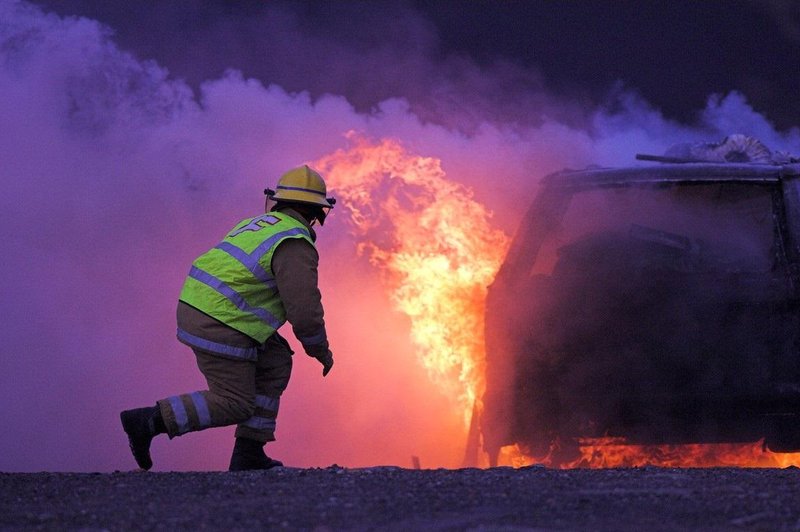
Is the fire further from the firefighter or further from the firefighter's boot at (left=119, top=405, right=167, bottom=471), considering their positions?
the firefighter's boot at (left=119, top=405, right=167, bottom=471)

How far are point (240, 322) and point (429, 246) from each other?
5.58 feet

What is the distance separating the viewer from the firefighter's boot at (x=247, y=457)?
4.80m

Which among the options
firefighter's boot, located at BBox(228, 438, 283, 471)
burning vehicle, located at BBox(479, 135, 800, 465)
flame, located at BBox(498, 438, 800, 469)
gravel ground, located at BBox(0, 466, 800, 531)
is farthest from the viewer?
flame, located at BBox(498, 438, 800, 469)

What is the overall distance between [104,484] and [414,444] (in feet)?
13.6

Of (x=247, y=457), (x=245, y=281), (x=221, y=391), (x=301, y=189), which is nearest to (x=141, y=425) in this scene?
(x=221, y=391)

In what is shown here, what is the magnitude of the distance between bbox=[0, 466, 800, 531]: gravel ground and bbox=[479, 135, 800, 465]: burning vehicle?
0.74 metres

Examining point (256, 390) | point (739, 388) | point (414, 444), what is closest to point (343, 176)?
point (414, 444)

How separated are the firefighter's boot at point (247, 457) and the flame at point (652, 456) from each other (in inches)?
44.2

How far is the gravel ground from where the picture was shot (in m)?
3.10

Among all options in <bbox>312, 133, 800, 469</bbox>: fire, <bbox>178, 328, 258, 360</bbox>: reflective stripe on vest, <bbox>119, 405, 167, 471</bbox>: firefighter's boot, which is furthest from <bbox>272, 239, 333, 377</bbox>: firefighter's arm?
<bbox>312, 133, 800, 469</bbox>: fire

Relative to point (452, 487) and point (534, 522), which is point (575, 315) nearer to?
point (452, 487)

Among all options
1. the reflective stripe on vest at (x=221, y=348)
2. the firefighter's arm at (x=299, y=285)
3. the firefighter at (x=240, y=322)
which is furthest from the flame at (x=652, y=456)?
the reflective stripe on vest at (x=221, y=348)

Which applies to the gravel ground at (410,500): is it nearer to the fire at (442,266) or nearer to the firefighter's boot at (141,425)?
the firefighter's boot at (141,425)

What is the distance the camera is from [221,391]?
4.65m
